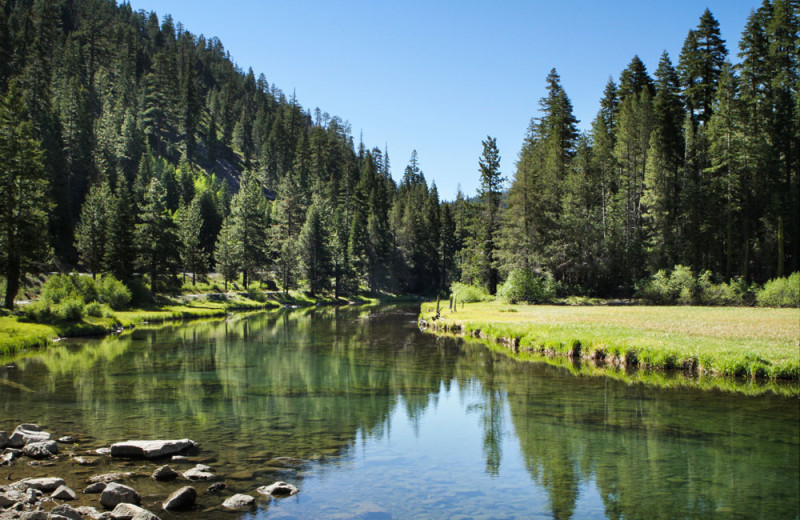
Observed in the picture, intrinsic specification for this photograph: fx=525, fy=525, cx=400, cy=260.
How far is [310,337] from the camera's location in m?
40.7

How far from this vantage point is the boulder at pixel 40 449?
12633mm

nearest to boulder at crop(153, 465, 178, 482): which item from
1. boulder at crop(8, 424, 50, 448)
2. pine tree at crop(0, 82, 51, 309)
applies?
boulder at crop(8, 424, 50, 448)

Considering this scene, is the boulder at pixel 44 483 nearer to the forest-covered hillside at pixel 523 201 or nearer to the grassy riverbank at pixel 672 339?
the grassy riverbank at pixel 672 339

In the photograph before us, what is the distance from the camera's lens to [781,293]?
143 feet

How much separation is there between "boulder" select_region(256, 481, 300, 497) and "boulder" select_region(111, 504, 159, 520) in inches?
91.4

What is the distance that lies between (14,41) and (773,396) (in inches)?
5669

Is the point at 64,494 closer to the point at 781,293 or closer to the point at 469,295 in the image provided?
the point at 781,293

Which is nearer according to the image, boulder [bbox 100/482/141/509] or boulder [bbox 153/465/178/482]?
boulder [bbox 100/482/141/509]

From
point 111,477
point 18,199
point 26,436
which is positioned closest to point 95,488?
point 111,477

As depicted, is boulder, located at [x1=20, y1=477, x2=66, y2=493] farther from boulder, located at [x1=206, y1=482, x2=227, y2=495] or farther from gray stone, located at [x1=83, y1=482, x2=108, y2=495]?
boulder, located at [x1=206, y1=482, x2=227, y2=495]

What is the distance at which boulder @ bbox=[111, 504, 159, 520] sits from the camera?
29.6ft

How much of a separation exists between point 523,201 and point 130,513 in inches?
2297

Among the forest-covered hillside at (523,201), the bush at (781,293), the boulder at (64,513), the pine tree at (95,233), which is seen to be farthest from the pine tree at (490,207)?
the boulder at (64,513)

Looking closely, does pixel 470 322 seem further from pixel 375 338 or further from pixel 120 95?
pixel 120 95
